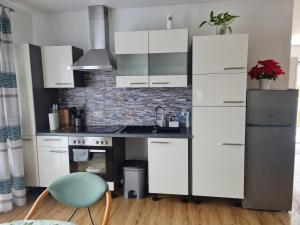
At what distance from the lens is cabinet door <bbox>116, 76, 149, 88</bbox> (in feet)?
9.27

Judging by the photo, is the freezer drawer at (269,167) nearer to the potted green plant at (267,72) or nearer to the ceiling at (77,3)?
the potted green plant at (267,72)

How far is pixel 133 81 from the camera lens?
2842 millimetres

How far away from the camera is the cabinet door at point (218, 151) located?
8.39 feet

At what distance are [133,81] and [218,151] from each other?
1.32m

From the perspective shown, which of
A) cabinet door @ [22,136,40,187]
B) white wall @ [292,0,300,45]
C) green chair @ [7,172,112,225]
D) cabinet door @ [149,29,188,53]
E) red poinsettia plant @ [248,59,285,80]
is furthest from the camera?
white wall @ [292,0,300,45]

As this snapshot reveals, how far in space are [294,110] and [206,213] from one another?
1.49 metres

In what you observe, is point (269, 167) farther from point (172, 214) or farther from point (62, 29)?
point (62, 29)

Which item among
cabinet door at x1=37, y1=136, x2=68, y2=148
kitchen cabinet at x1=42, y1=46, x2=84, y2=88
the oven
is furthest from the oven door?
kitchen cabinet at x1=42, y1=46, x2=84, y2=88

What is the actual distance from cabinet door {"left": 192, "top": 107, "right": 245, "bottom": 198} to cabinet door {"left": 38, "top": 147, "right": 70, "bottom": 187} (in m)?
1.62

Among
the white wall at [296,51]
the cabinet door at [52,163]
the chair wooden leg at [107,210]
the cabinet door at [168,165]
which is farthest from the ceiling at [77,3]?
the white wall at [296,51]

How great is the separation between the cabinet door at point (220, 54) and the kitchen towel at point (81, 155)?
1.63 m

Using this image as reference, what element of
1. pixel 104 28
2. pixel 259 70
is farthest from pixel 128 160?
pixel 259 70

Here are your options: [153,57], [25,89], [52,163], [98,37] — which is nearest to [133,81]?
[153,57]

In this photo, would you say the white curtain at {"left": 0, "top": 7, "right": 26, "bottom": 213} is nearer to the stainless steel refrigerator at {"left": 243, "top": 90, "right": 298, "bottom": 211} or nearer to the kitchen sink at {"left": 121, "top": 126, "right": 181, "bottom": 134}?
the kitchen sink at {"left": 121, "top": 126, "right": 181, "bottom": 134}
